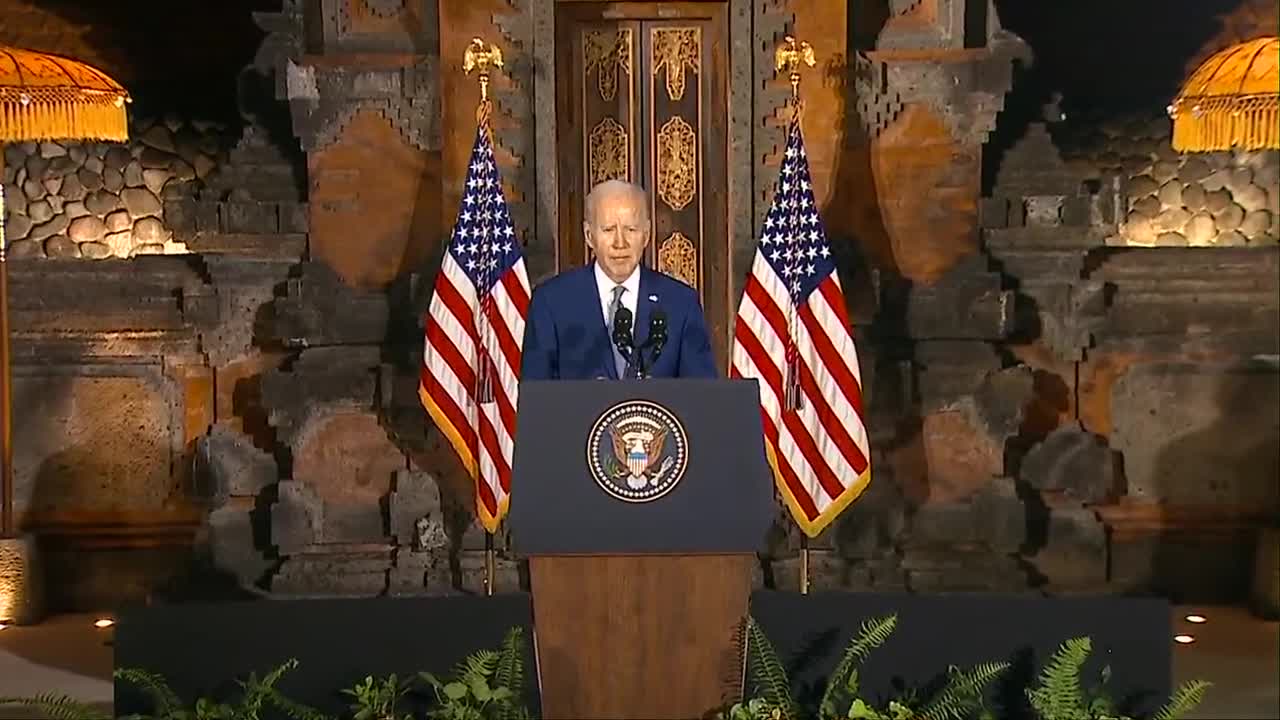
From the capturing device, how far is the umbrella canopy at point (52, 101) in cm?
675

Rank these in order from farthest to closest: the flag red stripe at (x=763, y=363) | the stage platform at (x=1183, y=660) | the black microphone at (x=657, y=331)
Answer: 1. the flag red stripe at (x=763, y=363)
2. the stage platform at (x=1183, y=660)
3. the black microphone at (x=657, y=331)

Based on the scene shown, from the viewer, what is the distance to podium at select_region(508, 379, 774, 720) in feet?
12.1

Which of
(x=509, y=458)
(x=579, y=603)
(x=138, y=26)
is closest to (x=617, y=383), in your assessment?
(x=579, y=603)

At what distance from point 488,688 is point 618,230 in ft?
4.23

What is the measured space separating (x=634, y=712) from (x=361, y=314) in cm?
386

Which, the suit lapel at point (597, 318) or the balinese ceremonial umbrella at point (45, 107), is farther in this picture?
the balinese ceremonial umbrella at point (45, 107)

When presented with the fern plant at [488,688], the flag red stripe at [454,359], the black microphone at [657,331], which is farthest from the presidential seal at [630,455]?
the flag red stripe at [454,359]

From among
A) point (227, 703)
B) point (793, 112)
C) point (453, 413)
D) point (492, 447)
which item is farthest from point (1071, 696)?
point (793, 112)

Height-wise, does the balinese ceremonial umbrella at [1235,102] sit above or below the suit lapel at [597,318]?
above

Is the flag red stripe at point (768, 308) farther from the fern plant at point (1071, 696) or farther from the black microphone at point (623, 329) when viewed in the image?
the fern plant at point (1071, 696)

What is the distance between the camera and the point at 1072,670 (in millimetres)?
3777

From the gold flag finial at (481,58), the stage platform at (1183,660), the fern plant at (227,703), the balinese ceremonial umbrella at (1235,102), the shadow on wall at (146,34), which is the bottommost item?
the stage platform at (1183,660)

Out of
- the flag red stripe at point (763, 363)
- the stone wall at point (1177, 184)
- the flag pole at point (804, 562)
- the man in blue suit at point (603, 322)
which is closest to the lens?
the man in blue suit at point (603, 322)

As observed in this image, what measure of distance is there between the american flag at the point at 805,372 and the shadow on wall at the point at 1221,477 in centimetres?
186
